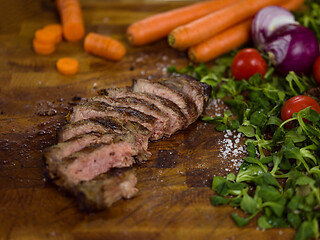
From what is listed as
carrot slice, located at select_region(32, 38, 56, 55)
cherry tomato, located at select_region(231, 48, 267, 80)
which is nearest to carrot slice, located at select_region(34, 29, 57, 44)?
carrot slice, located at select_region(32, 38, 56, 55)

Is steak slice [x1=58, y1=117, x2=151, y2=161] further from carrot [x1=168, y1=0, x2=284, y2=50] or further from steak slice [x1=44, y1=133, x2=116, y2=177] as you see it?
carrot [x1=168, y1=0, x2=284, y2=50]

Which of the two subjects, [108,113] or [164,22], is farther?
[164,22]

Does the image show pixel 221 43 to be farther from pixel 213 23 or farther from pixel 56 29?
pixel 56 29

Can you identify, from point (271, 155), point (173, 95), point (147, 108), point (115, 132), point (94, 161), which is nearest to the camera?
point (94, 161)

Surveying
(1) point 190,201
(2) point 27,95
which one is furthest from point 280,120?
(2) point 27,95

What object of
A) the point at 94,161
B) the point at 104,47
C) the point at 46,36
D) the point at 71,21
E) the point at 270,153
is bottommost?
the point at 270,153

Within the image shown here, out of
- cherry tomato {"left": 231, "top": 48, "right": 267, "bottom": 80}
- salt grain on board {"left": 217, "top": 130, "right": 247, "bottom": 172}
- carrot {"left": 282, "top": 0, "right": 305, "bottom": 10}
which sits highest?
carrot {"left": 282, "top": 0, "right": 305, "bottom": 10}

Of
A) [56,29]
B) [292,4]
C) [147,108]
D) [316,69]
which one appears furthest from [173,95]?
[292,4]

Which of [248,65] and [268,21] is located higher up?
[268,21]
